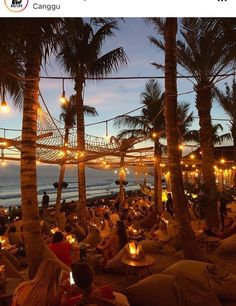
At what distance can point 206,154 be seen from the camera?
9922 mm

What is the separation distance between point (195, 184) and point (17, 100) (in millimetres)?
5467

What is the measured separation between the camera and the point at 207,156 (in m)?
9.91

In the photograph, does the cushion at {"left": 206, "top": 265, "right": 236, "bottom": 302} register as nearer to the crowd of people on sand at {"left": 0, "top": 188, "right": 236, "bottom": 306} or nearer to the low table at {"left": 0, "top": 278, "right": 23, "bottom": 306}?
the crowd of people on sand at {"left": 0, "top": 188, "right": 236, "bottom": 306}

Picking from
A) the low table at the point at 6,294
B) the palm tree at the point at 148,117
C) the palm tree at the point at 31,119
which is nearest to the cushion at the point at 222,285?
the palm tree at the point at 31,119

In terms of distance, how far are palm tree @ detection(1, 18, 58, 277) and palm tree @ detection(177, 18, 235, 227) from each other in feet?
17.6

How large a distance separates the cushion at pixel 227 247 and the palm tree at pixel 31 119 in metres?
4.26

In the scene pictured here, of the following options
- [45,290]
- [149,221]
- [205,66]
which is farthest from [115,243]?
[205,66]

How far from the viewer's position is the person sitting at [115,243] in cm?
682

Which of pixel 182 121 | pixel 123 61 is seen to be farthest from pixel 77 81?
pixel 182 121

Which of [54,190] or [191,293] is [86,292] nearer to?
[191,293]

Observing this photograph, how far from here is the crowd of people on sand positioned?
10.1 feet

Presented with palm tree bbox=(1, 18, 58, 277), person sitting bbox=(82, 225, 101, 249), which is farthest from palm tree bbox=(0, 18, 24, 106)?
person sitting bbox=(82, 225, 101, 249)

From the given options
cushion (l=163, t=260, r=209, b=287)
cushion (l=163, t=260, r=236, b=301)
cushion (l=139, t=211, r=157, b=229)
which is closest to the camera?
cushion (l=163, t=260, r=209, b=287)

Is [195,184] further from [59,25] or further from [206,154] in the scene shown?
[59,25]
